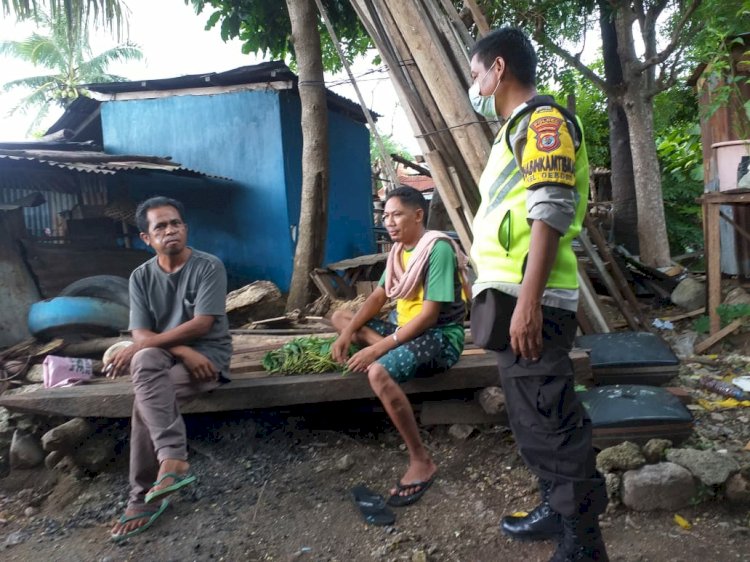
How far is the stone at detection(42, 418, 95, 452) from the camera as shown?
3244mm

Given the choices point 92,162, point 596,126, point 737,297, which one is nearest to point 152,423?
point 92,162

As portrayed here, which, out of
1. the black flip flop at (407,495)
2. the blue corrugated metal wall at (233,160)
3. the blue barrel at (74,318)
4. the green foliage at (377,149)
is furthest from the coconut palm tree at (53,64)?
the black flip flop at (407,495)

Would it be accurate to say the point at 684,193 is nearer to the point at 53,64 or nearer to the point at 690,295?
the point at 690,295

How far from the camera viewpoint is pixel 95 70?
20828mm

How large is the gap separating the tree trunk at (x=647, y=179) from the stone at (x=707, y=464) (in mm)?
6396

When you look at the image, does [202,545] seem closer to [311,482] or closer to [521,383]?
[311,482]

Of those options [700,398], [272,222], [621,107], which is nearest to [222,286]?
[700,398]

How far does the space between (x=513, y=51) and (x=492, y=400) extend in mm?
1878

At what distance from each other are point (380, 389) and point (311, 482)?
711mm

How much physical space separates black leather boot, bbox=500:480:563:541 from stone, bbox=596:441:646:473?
44 cm

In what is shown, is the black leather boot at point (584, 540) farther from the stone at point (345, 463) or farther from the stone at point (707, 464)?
the stone at point (345, 463)

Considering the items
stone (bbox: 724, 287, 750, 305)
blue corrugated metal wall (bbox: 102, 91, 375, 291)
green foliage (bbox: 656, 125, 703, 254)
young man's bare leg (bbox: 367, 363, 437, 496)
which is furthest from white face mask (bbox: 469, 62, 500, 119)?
green foliage (bbox: 656, 125, 703, 254)

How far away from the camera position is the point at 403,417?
2762 millimetres

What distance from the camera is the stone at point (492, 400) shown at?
3156mm
